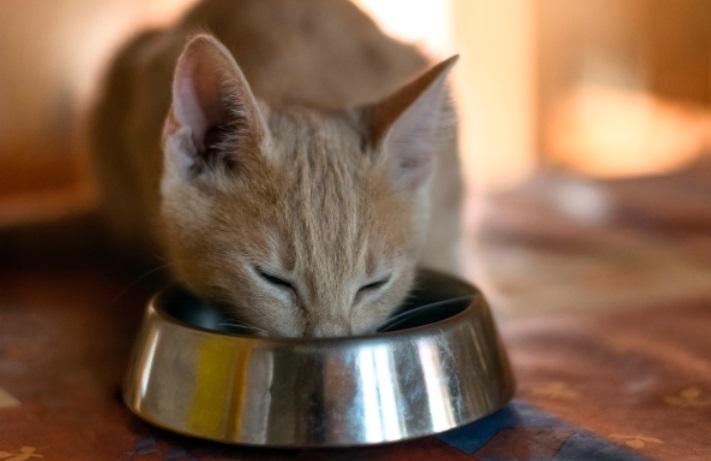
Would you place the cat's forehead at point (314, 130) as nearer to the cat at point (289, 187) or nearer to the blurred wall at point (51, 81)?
the cat at point (289, 187)

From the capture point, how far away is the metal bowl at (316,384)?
48.9 inches

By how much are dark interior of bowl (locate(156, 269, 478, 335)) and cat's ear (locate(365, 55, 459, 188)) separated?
0.20 metres

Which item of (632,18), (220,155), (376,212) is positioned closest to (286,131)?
(220,155)

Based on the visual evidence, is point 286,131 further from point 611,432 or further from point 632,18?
point 632,18

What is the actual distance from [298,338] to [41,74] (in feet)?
6.99

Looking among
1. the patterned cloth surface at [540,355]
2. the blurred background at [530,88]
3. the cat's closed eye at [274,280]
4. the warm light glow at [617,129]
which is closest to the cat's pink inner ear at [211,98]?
the cat's closed eye at [274,280]

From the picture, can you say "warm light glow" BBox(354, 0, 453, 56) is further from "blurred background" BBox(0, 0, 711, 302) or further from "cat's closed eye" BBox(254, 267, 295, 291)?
"cat's closed eye" BBox(254, 267, 295, 291)

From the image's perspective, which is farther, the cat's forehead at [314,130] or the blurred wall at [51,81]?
the blurred wall at [51,81]

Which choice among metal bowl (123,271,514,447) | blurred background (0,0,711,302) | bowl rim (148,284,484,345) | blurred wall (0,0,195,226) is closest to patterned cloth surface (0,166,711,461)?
metal bowl (123,271,514,447)

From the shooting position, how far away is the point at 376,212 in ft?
4.98

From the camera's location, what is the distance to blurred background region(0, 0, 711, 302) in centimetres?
304

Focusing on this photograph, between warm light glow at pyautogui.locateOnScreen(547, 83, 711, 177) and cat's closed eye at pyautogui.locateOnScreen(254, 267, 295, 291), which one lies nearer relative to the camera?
cat's closed eye at pyautogui.locateOnScreen(254, 267, 295, 291)

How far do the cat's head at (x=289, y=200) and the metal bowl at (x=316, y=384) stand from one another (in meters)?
0.13

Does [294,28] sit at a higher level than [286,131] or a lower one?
higher
